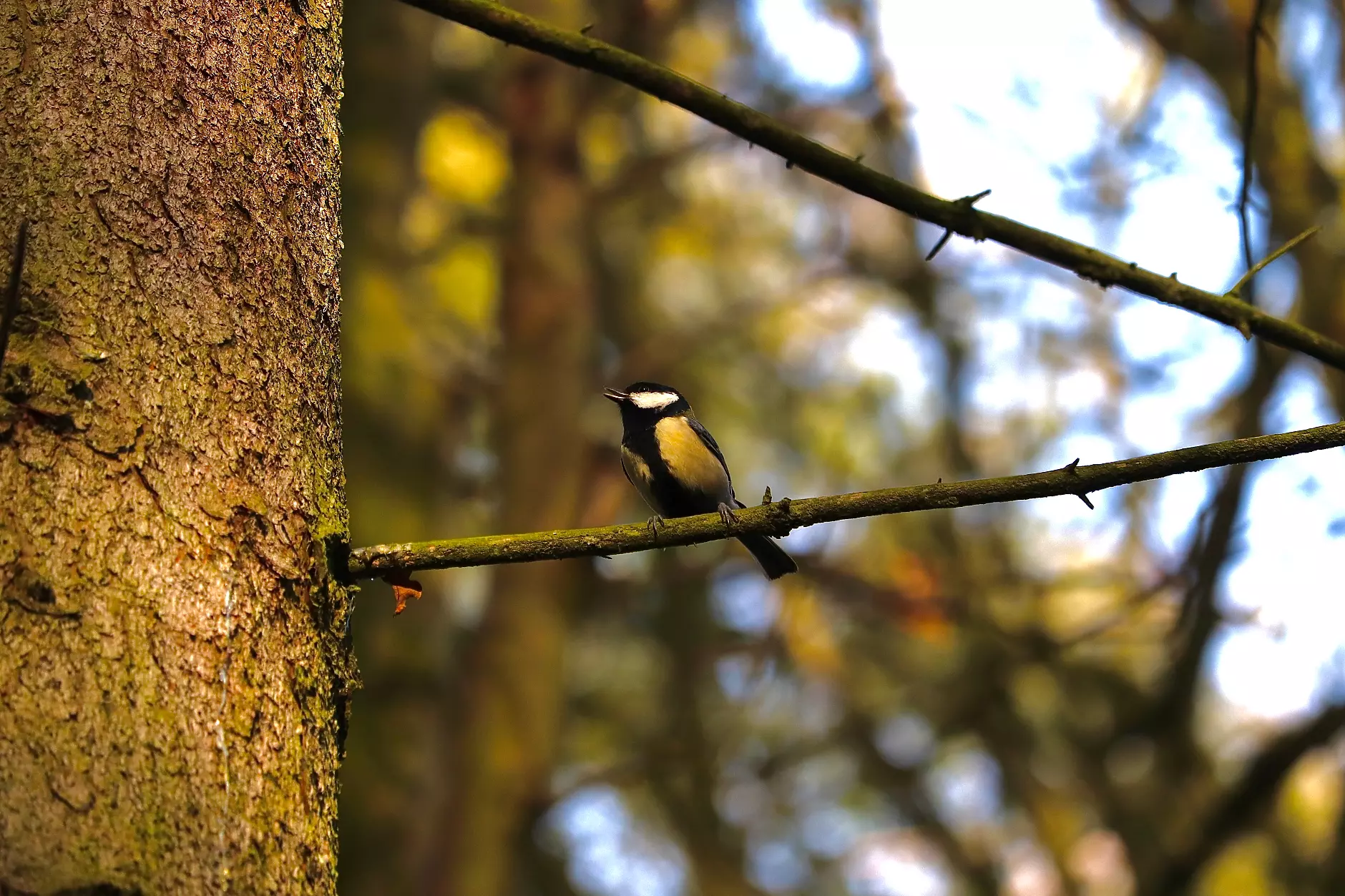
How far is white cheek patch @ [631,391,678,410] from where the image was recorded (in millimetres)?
4418

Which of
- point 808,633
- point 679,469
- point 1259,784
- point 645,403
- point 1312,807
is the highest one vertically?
point 808,633

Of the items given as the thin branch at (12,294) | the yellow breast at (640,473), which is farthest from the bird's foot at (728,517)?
the yellow breast at (640,473)

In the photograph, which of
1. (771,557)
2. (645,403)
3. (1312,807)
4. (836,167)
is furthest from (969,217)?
(1312,807)

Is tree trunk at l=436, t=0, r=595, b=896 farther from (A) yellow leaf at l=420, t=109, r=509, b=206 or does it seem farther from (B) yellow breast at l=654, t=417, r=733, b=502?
(A) yellow leaf at l=420, t=109, r=509, b=206

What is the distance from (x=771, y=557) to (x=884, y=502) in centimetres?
231

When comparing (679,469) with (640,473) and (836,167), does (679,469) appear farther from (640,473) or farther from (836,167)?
(836,167)

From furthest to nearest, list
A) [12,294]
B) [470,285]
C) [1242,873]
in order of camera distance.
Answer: [470,285] < [1242,873] < [12,294]

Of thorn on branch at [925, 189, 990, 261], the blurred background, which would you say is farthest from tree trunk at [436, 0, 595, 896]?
thorn on branch at [925, 189, 990, 261]

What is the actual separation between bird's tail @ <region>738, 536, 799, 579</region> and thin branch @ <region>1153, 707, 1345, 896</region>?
196 cm

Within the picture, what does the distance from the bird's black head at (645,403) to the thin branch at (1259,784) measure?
254 centimetres

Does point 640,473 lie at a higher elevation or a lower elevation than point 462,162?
lower

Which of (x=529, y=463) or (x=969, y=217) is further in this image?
(x=529, y=463)

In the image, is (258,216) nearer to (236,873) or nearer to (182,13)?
(182,13)

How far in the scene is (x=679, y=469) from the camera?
13.2 ft
